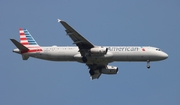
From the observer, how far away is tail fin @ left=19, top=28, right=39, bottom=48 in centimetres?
8269

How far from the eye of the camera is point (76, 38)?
74.0m

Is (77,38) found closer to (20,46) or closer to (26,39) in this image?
(20,46)

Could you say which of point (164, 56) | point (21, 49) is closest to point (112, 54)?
point (164, 56)

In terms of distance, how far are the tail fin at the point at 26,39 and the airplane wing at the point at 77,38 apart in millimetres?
10676

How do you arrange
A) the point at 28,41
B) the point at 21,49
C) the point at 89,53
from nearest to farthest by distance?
1. the point at 89,53
2. the point at 21,49
3. the point at 28,41

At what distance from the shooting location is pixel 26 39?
3319 inches

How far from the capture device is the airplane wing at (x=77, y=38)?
70875mm

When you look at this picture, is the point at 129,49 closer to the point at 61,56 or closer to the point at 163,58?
the point at 163,58

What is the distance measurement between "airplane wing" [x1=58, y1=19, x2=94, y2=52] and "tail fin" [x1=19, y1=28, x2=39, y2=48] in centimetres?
1068

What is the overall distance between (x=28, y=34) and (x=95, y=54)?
17.8 meters

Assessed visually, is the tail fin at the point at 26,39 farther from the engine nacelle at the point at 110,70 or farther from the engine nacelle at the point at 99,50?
the engine nacelle at the point at 110,70

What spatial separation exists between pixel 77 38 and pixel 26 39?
14968 mm

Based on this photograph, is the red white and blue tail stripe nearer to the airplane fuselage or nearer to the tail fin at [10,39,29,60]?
the tail fin at [10,39,29,60]

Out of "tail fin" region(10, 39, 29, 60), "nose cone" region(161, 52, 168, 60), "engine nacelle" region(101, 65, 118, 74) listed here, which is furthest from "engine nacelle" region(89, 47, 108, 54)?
→ "tail fin" region(10, 39, 29, 60)
